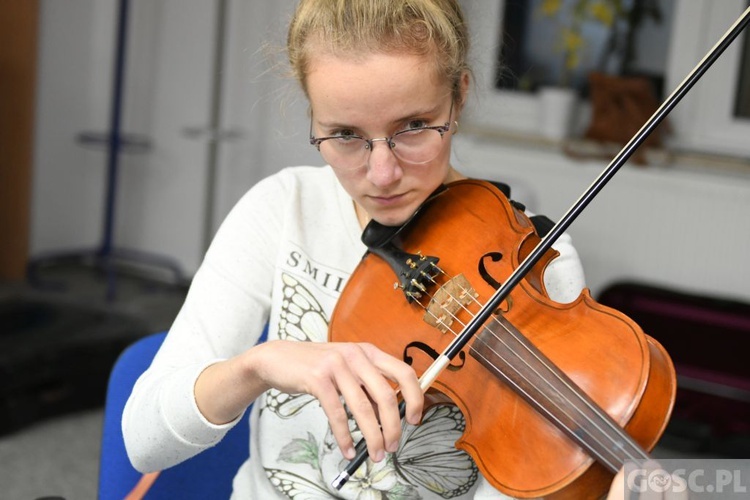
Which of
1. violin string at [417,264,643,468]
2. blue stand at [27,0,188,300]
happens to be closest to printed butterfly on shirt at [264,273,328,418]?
violin string at [417,264,643,468]

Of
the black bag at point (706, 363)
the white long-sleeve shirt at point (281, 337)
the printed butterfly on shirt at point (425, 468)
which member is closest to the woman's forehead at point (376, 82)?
the white long-sleeve shirt at point (281, 337)

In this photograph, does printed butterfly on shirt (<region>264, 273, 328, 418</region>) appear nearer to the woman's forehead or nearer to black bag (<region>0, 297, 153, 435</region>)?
the woman's forehead

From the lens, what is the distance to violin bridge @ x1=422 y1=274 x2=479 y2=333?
40.6 inches

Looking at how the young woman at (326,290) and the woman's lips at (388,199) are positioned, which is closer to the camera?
the young woman at (326,290)

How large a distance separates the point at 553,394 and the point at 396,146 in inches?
11.8

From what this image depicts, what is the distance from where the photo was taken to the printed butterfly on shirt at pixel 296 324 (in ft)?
3.77

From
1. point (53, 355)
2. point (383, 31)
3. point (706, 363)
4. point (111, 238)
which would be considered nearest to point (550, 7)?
point (706, 363)

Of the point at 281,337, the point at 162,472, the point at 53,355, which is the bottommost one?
the point at 53,355

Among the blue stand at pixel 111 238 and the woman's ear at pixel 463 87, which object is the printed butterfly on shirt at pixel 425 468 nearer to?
the woman's ear at pixel 463 87

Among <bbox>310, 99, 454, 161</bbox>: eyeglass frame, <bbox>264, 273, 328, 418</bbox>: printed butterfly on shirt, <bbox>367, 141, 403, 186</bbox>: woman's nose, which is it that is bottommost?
<bbox>264, 273, 328, 418</bbox>: printed butterfly on shirt

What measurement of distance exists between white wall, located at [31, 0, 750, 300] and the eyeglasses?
7.45ft

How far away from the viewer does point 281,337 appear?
45.3 inches

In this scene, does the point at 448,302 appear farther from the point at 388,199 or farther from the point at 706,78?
the point at 706,78

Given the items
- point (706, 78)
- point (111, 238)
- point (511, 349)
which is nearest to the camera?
point (511, 349)
